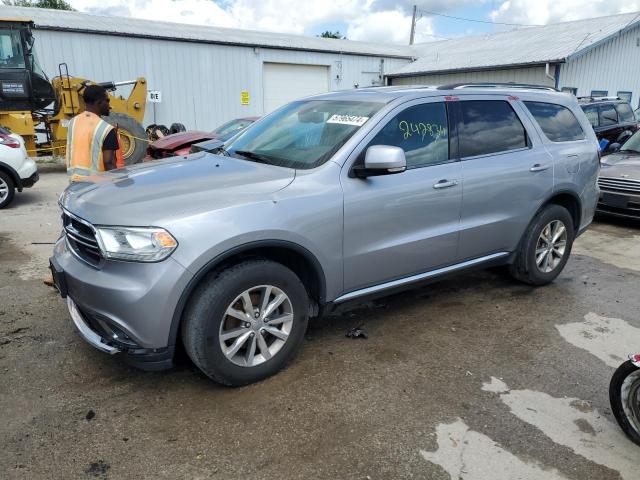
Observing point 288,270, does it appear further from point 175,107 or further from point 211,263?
point 175,107

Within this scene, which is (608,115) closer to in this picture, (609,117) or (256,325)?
(609,117)

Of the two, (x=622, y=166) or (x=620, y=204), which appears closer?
(x=620, y=204)

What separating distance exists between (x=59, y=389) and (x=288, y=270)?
1.59 m

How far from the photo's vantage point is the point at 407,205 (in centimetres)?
366

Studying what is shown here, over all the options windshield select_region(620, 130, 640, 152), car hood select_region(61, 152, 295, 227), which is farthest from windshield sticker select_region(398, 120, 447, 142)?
windshield select_region(620, 130, 640, 152)

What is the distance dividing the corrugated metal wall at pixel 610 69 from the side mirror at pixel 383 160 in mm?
17153

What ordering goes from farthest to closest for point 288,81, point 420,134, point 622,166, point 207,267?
1. point 288,81
2. point 622,166
3. point 420,134
4. point 207,267

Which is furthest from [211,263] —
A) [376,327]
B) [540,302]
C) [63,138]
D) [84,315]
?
[63,138]

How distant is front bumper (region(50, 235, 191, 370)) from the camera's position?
8.92 ft

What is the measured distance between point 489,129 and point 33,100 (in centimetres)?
1108

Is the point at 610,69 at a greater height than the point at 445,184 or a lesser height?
greater

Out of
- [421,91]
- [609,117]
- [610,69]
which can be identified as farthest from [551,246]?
[610,69]

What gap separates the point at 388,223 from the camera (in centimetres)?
359

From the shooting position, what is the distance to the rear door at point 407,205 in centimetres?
345
